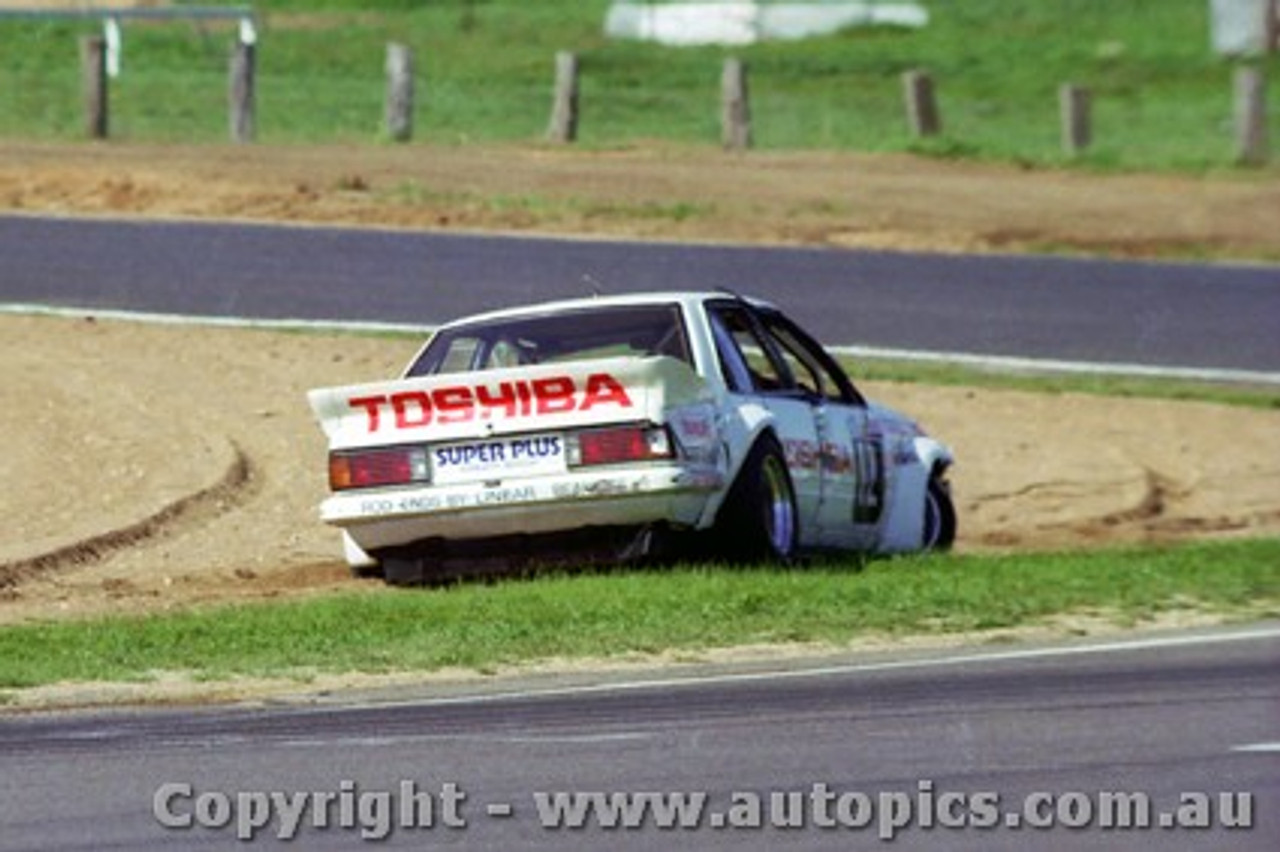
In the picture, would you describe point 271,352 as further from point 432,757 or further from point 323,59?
point 323,59

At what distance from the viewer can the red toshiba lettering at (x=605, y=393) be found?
53.1 ft

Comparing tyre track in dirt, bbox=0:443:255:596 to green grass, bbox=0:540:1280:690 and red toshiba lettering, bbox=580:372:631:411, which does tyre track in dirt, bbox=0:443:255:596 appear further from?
red toshiba lettering, bbox=580:372:631:411

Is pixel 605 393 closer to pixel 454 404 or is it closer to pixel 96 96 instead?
pixel 454 404

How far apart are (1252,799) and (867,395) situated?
1508 centimetres

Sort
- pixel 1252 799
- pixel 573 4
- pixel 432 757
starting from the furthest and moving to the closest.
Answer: pixel 573 4 < pixel 432 757 < pixel 1252 799

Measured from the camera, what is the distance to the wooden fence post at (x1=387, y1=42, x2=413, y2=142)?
45125 mm

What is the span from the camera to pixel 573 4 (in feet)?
238

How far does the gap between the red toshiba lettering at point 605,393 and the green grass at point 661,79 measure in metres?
27.2

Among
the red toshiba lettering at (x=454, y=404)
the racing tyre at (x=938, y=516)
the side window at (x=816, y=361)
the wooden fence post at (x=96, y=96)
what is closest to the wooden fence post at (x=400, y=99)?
the wooden fence post at (x=96, y=96)

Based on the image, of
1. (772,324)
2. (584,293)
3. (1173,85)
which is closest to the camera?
(772,324)

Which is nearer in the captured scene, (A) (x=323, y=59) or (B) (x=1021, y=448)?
(B) (x=1021, y=448)

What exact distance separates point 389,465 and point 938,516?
385cm

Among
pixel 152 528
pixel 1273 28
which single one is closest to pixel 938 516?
pixel 152 528

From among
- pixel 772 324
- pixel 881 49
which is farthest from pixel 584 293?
pixel 881 49
